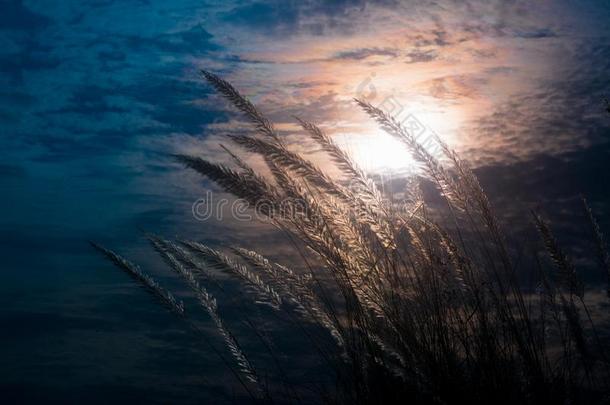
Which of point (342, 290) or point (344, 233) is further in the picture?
point (342, 290)

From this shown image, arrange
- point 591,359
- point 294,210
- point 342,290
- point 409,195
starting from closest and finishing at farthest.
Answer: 1. point 294,210
2. point 342,290
3. point 591,359
4. point 409,195

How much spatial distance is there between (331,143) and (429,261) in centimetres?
71

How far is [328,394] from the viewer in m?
2.05

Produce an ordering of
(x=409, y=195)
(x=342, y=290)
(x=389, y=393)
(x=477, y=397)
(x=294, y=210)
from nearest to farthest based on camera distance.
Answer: (x=294, y=210) → (x=477, y=397) → (x=389, y=393) → (x=342, y=290) → (x=409, y=195)

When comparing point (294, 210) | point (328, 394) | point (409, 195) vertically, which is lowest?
point (328, 394)

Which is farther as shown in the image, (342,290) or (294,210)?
(342,290)

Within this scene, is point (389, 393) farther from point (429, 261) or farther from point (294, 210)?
point (294, 210)

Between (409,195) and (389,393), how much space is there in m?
1.18

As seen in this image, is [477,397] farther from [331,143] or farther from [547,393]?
[331,143]

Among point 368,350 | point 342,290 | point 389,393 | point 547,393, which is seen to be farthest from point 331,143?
point 547,393

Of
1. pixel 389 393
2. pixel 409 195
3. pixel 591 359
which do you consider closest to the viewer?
pixel 389 393

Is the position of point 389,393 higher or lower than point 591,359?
lower

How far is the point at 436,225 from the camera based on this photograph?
2176mm

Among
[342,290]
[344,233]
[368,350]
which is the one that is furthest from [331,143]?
[368,350]
